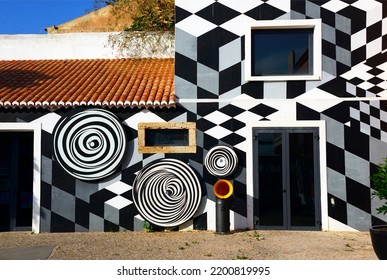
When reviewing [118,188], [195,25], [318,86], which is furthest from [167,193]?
[318,86]

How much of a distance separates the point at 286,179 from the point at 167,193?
285 cm

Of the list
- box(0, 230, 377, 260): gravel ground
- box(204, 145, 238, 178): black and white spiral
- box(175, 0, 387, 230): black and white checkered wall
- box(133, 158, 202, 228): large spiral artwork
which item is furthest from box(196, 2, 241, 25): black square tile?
box(0, 230, 377, 260): gravel ground

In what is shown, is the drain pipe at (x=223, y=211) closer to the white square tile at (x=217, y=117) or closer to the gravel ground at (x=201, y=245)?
the gravel ground at (x=201, y=245)

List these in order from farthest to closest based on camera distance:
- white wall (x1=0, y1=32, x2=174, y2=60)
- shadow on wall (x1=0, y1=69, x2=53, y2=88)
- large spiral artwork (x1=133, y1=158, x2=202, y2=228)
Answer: white wall (x1=0, y1=32, x2=174, y2=60) → shadow on wall (x1=0, y1=69, x2=53, y2=88) → large spiral artwork (x1=133, y1=158, x2=202, y2=228)

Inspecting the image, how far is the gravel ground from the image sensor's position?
748 centimetres

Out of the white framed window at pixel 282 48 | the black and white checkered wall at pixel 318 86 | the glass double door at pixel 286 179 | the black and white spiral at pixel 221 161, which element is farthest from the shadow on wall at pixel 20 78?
the glass double door at pixel 286 179

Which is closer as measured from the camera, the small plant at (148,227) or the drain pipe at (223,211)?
the drain pipe at (223,211)

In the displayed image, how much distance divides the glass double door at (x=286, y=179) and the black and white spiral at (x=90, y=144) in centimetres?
340

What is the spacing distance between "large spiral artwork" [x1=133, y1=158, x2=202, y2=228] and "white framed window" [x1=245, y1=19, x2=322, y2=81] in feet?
9.46

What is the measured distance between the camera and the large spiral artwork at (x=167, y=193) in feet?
33.0

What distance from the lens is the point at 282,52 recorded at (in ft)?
34.6

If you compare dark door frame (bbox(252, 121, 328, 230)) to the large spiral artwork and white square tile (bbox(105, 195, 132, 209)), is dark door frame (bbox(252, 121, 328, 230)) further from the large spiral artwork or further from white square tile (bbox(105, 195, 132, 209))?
white square tile (bbox(105, 195, 132, 209))

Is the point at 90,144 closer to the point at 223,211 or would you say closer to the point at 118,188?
the point at 118,188

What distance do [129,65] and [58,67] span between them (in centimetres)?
230
